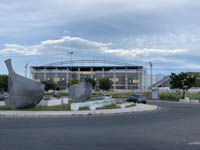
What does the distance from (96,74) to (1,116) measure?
9869cm

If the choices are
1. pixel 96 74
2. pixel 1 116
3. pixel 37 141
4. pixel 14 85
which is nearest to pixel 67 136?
pixel 37 141

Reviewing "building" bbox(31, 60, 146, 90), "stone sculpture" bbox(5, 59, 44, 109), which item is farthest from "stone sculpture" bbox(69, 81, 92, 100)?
"building" bbox(31, 60, 146, 90)

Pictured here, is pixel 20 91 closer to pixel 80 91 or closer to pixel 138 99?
pixel 80 91

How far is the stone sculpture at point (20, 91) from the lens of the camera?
20312mm

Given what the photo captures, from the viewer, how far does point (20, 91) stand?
20.4 m

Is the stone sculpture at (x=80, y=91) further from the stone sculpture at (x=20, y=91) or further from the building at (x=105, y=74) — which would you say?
the building at (x=105, y=74)

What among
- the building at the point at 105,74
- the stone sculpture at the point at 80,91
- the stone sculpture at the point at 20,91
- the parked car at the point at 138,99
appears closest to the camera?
the stone sculpture at the point at 20,91

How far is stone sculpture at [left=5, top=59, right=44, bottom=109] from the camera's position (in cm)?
2031

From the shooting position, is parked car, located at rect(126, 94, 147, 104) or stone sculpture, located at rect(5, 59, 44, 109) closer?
stone sculpture, located at rect(5, 59, 44, 109)

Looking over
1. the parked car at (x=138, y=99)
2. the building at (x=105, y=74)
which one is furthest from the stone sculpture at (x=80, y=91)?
the building at (x=105, y=74)

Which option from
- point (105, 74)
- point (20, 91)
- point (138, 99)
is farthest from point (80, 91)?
point (105, 74)

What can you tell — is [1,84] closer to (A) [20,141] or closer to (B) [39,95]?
(B) [39,95]

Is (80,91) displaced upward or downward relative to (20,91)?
downward

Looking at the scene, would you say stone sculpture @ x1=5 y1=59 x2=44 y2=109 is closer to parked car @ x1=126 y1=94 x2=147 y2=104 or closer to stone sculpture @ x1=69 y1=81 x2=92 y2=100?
stone sculpture @ x1=69 y1=81 x2=92 y2=100
